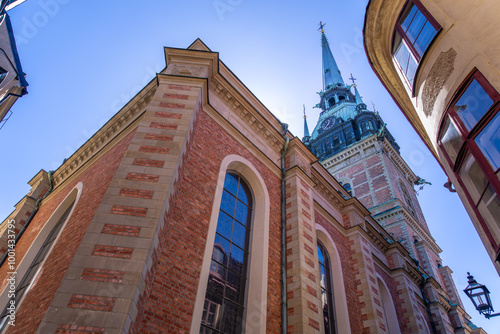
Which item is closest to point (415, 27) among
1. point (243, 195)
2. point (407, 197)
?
point (243, 195)

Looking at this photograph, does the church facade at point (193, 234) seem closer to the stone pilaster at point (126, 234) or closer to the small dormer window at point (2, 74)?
the stone pilaster at point (126, 234)

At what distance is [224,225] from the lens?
9086 mm

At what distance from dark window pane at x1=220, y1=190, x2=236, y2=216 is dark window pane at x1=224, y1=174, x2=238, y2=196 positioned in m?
0.20

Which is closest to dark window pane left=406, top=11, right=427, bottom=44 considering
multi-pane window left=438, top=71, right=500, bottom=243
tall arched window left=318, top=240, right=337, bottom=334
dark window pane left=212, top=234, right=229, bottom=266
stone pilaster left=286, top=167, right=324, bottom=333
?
multi-pane window left=438, top=71, right=500, bottom=243

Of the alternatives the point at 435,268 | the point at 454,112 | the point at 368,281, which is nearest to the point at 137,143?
the point at 454,112

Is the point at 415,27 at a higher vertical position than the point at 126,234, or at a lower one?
higher

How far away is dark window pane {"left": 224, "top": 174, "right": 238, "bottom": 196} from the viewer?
32.6ft

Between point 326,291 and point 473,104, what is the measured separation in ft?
26.6

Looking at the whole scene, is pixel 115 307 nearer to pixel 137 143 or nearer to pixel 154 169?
pixel 154 169

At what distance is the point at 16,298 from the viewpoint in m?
9.23

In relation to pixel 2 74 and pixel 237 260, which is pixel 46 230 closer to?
pixel 237 260

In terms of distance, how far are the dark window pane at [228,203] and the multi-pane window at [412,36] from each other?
5958mm

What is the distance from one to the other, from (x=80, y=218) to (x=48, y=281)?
5.58 feet

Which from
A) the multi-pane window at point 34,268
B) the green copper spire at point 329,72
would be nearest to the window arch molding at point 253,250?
the multi-pane window at point 34,268
